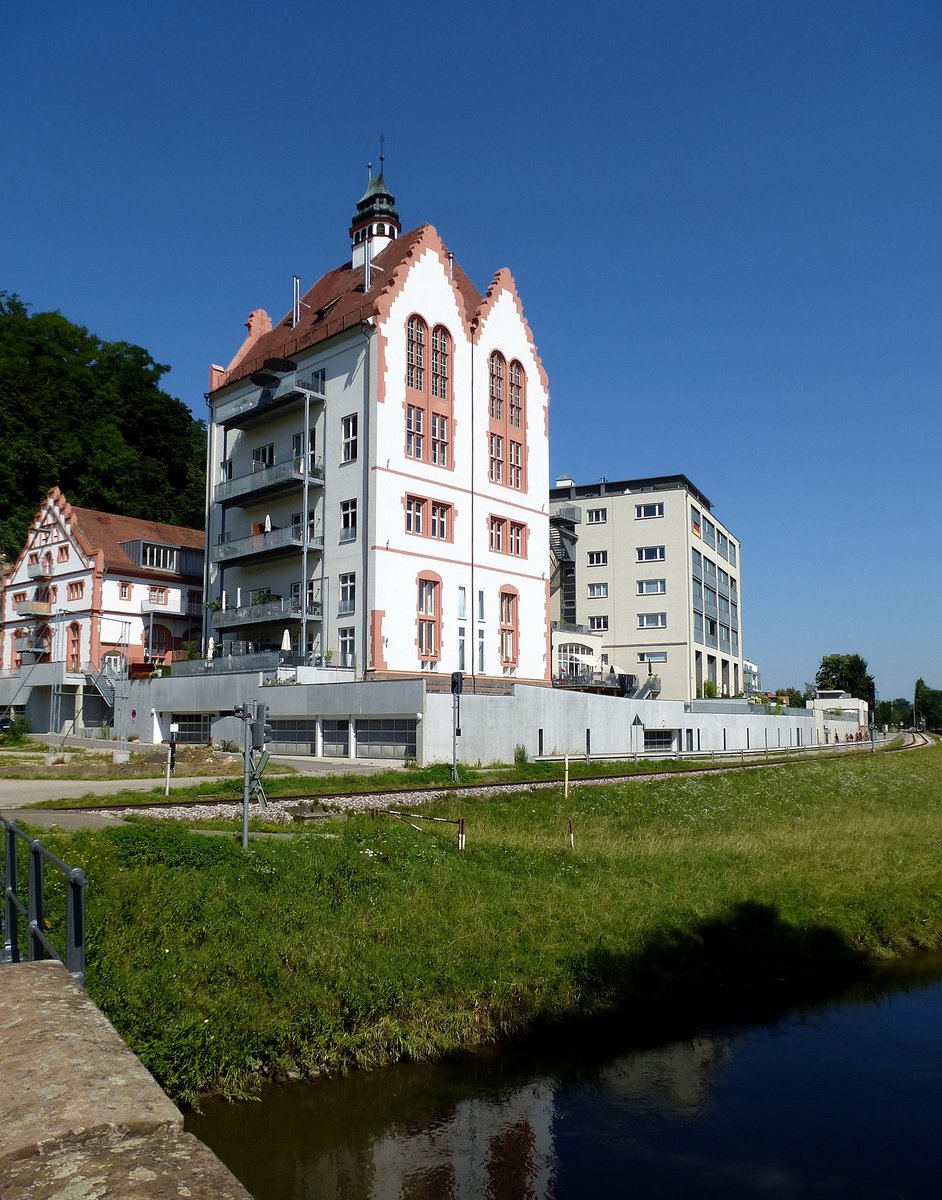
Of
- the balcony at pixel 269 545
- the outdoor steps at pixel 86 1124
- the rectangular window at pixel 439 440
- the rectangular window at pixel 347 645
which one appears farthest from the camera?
the rectangular window at pixel 439 440

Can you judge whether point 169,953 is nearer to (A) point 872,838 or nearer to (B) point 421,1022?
(B) point 421,1022

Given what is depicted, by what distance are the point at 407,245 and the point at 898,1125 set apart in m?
47.8

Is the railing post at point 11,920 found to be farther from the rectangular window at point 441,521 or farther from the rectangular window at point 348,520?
the rectangular window at point 441,521

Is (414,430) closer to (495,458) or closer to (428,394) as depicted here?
(428,394)

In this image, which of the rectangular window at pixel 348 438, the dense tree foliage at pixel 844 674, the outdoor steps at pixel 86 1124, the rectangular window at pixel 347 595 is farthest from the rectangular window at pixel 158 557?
the dense tree foliage at pixel 844 674

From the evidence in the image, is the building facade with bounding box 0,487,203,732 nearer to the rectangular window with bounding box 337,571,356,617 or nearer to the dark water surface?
the rectangular window with bounding box 337,571,356,617

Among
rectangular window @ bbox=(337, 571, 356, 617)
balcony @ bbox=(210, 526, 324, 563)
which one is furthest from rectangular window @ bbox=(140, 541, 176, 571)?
rectangular window @ bbox=(337, 571, 356, 617)

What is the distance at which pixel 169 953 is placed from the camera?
1160cm

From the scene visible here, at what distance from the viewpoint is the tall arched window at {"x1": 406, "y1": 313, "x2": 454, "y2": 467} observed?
48.3 meters

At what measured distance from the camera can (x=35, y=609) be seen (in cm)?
6050

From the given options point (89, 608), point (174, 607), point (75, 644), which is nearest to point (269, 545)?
point (174, 607)

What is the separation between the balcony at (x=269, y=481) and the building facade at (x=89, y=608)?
9557mm

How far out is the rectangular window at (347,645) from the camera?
4569 cm

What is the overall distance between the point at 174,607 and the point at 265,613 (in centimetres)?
1404
